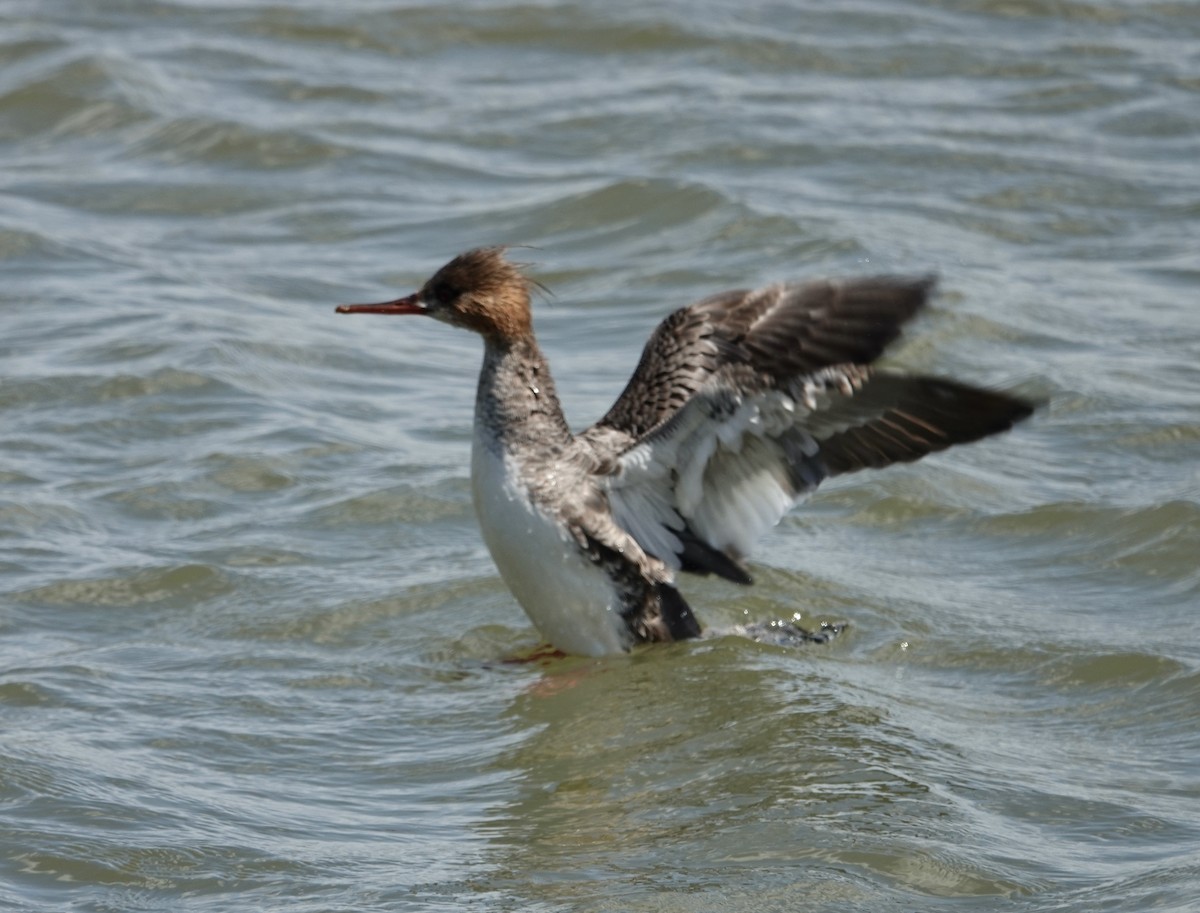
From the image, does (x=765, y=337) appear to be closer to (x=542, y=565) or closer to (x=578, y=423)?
(x=542, y=565)

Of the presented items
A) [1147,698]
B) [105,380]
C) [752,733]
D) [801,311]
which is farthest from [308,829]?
[105,380]

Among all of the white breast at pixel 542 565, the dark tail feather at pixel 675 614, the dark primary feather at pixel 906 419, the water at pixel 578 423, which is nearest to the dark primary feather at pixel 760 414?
the dark primary feather at pixel 906 419

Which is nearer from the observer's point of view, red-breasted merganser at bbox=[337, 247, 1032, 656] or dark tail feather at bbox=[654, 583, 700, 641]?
red-breasted merganser at bbox=[337, 247, 1032, 656]

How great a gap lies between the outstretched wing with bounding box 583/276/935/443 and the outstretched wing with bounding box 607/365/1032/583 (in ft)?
0.31

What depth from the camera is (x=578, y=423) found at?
30.4 ft

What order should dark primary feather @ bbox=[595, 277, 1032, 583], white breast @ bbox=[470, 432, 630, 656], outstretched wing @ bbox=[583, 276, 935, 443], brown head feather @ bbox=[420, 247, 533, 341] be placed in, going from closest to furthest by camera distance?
outstretched wing @ bbox=[583, 276, 935, 443] < dark primary feather @ bbox=[595, 277, 1032, 583] < white breast @ bbox=[470, 432, 630, 656] < brown head feather @ bbox=[420, 247, 533, 341]

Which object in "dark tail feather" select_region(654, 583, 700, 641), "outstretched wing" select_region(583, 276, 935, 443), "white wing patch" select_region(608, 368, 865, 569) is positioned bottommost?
"dark tail feather" select_region(654, 583, 700, 641)

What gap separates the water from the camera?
19.0 ft

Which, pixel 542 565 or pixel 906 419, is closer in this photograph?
pixel 906 419

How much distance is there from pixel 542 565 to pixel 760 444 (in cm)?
94

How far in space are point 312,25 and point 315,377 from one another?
6.26 metres

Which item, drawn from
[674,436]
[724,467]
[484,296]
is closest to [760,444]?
[724,467]

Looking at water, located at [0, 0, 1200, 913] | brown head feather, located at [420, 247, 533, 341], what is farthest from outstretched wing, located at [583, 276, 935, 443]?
brown head feather, located at [420, 247, 533, 341]

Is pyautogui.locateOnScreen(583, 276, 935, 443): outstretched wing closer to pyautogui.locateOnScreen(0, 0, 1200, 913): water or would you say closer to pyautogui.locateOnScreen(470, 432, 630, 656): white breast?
pyautogui.locateOnScreen(0, 0, 1200, 913): water
